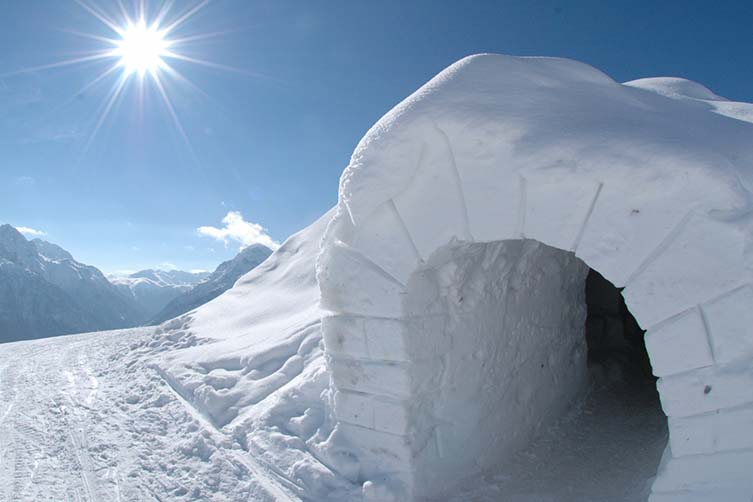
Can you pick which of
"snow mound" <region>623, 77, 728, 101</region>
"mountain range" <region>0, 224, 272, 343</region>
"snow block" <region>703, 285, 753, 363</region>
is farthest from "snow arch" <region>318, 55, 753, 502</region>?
"mountain range" <region>0, 224, 272, 343</region>

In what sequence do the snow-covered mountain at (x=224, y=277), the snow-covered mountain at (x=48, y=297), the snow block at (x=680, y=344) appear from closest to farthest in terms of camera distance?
the snow block at (x=680, y=344)
the snow-covered mountain at (x=48, y=297)
the snow-covered mountain at (x=224, y=277)

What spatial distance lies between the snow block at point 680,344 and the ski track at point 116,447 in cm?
281

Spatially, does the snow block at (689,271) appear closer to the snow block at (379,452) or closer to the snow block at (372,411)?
the snow block at (372,411)

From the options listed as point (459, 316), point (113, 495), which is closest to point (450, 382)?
point (459, 316)

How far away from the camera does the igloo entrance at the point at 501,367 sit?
3.44 meters

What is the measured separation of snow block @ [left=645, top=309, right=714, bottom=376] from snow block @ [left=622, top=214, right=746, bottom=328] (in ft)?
0.18

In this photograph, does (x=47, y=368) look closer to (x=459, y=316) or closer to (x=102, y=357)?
(x=102, y=357)

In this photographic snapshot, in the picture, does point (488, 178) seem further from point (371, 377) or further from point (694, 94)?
point (694, 94)

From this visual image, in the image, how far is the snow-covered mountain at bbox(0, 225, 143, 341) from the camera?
111875 mm

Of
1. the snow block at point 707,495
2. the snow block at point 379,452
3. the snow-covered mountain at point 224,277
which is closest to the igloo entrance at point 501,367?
the snow block at point 379,452

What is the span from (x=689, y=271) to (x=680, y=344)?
1.32 ft

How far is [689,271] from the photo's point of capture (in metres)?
2.36

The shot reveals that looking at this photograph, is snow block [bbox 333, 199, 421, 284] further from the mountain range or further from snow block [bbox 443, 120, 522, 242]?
the mountain range

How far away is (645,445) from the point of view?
169 inches
